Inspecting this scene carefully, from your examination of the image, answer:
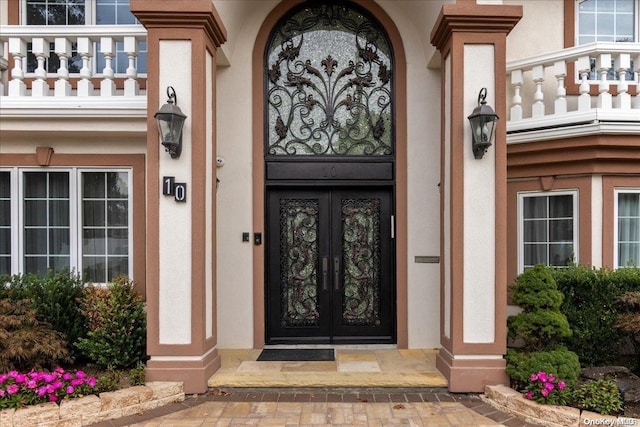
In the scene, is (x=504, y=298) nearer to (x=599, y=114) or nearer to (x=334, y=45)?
(x=599, y=114)

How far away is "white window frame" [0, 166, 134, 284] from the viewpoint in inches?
242

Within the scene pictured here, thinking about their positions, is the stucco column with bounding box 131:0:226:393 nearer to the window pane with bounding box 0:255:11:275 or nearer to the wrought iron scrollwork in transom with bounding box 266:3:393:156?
the wrought iron scrollwork in transom with bounding box 266:3:393:156

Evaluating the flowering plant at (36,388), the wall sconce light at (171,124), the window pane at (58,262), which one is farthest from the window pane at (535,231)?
the window pane at (58,262)

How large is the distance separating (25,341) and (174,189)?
220cm

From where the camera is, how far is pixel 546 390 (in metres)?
4.43

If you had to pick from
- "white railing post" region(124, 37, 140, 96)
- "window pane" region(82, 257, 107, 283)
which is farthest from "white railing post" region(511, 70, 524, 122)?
"window pane" region(82, 257, 107, 283)

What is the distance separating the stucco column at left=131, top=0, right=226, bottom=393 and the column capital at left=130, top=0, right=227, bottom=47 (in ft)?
0.03

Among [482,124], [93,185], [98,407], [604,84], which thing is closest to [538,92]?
[604,84]

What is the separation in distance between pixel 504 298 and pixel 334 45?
408 cm

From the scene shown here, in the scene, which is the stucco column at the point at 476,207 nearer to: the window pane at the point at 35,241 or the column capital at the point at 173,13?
the column capital at the point at 173,13

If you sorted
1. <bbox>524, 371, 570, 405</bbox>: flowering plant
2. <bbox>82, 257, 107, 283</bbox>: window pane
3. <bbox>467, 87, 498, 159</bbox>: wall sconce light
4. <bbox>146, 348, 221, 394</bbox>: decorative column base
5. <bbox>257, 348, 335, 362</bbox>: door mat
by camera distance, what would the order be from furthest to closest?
<bbox>82, 257, 107, 283</bbox>: window pane < <bbox>257, 348, 335, 362</bbox>: door mat < <bbox>146, 348, 221, 394</bbox>: decorative column base < <bbox>467, 87, 498, 159</bbox>: wall sconce light < <bbox>524, 371, 570, 405</bbox>: flowering plant

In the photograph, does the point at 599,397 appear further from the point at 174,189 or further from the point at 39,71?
the point at 39,71

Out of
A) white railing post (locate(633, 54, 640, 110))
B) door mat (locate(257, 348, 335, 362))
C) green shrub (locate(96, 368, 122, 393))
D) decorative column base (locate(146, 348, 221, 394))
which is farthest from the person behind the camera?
door mat (locate(257, 348, 335, 362))

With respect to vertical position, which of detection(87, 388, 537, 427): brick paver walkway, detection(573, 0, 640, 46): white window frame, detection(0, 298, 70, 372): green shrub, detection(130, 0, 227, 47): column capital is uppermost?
detection(573, 0, 640, 46): white window frame
